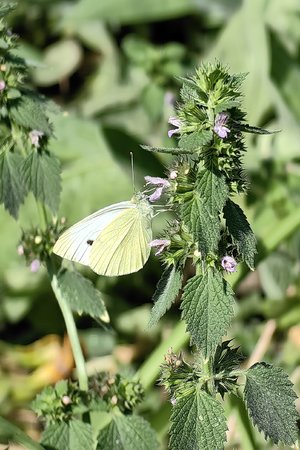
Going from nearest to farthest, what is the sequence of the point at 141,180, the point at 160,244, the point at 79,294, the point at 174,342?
the point at 160,244 < the point at 79,294 < the point at 174,342 < the point at 141,180

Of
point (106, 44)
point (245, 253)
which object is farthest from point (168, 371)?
point (106, 44)

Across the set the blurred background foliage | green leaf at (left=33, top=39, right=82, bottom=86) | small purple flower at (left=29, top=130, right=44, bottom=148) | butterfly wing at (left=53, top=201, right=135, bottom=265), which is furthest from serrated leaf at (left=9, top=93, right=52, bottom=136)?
green leaf at (left=33, top=39, right=82, bottom=86)

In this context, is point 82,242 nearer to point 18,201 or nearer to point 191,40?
point 18,201

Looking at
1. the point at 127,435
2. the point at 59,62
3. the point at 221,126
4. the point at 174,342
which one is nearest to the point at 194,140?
the point at 221,126

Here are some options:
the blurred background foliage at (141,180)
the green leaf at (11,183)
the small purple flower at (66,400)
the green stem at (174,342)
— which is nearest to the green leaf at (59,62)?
the blurred background foliage at (141,180)

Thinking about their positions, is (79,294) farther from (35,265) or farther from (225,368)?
(225,368)

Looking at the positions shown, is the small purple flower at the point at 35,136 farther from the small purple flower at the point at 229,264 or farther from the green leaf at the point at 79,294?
Result: the small purple flower at the point at 229,264
